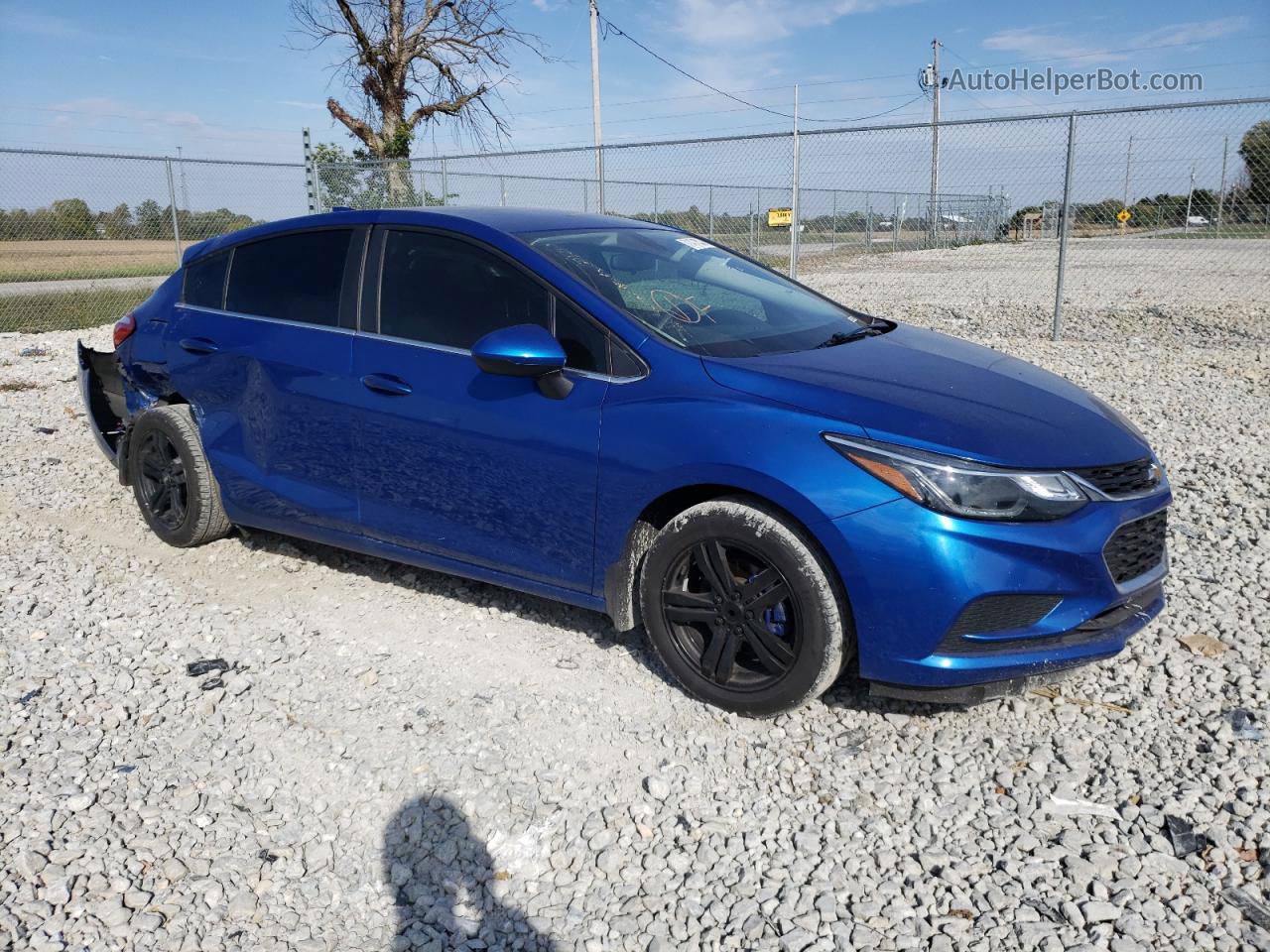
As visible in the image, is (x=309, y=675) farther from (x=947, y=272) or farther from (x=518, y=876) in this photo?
(x=947, y=272)

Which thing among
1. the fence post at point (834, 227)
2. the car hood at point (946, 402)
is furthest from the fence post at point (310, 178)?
the car hood at point (946, 402)

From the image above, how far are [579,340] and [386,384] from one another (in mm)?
830

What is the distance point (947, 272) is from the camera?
1966 cm

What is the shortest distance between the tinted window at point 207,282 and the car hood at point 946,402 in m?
2.57

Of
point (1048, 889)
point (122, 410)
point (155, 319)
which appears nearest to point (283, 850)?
point (1048, 889)

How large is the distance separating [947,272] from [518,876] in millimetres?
18883

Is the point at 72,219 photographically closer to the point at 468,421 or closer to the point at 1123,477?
the point at 468,421

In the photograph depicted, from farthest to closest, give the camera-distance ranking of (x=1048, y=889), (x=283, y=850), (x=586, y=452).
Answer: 1. (x=586, y=452)
2. (x=283, y=850)
3. (x=1048, y=889)

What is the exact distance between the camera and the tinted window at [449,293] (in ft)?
12.0

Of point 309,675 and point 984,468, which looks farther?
point 309,675

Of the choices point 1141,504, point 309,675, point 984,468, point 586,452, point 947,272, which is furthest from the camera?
point 947,272

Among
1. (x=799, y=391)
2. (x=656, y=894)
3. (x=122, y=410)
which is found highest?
(x=799, y=391)

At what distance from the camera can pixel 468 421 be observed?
361cm

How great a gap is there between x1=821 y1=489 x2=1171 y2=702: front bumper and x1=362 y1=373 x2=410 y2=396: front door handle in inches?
67.7
